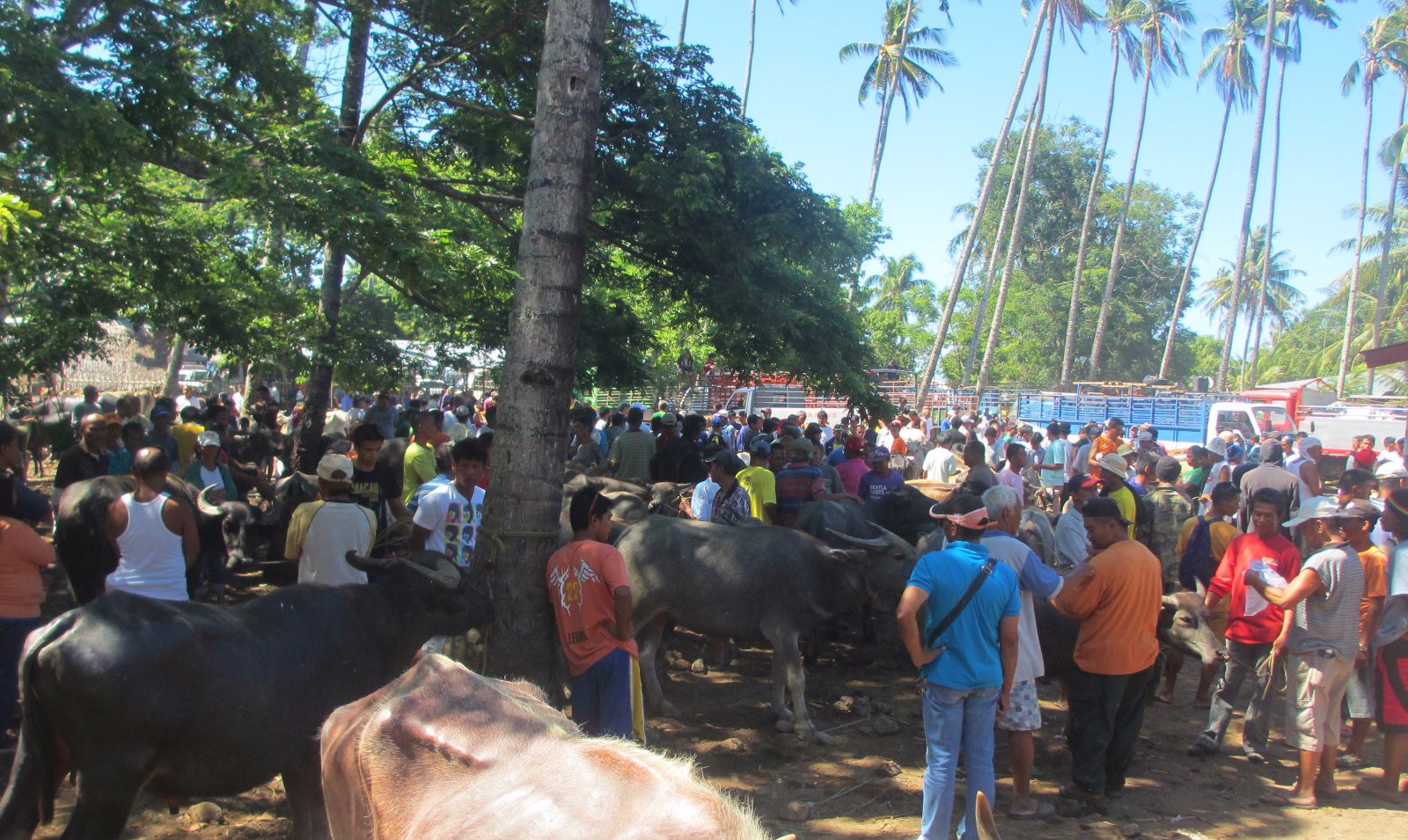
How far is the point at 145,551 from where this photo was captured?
5.57 meters

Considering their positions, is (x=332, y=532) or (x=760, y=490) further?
(x=760, y=490)

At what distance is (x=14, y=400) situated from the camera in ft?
38.9

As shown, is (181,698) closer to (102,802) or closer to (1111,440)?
(102,802)

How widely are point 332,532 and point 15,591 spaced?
169 cm

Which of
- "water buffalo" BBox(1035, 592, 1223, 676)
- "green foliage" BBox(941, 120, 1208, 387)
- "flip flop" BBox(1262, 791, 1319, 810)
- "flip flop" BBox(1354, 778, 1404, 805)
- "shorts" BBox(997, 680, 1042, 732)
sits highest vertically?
"green foliage" BBox(941, 120, 1208, 387)

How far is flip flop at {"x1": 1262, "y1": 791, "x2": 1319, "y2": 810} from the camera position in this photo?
20.9ft

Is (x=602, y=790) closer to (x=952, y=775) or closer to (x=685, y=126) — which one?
(x=952, y=775)

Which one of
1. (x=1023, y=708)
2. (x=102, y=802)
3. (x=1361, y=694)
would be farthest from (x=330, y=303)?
(x=1361, y=694)

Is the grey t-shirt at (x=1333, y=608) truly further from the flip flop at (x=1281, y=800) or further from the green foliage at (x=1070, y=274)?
the green foliage at (x=1070, y=274)

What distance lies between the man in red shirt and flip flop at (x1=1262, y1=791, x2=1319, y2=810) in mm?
625

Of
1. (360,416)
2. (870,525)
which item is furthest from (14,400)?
(870,525)

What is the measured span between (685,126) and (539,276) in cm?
599

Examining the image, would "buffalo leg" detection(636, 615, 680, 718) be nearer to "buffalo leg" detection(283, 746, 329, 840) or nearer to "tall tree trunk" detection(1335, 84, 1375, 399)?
"buffalo leg" detection(283, 746, 329, 840)

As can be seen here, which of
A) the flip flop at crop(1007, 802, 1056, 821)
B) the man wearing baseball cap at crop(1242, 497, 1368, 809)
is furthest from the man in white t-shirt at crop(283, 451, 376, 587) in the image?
the man wearing baseball cap at crop(1242, 497, 1368, 809)
